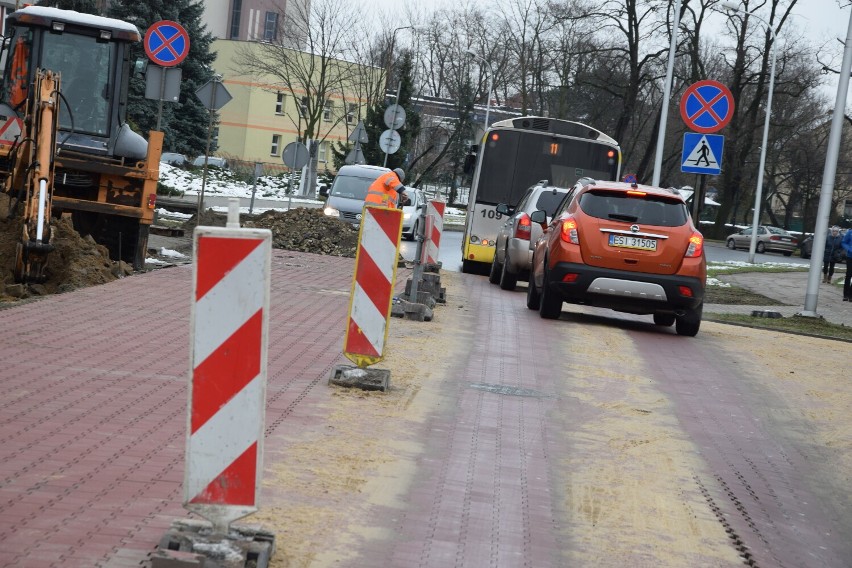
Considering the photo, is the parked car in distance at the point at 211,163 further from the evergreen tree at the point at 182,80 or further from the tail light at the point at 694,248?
the tail light at the point at 694,248

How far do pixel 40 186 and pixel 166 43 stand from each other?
7.59m

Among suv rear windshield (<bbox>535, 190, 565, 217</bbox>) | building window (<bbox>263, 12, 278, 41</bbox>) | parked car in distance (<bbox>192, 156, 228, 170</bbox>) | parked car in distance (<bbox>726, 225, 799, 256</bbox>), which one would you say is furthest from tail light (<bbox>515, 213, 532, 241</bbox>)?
building window (<bbox>263, 12, 278, 41</bbox>)

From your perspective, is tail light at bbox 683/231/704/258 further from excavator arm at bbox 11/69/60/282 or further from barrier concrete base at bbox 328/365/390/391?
excavator arm at bbox 11/69/60/282

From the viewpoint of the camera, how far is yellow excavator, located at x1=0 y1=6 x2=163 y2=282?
55.2ft

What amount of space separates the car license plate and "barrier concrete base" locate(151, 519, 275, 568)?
1101cm

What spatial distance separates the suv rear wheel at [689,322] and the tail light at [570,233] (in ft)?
5.22

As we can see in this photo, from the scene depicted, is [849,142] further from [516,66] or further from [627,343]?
[627,343]

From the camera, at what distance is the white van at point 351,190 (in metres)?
34.2

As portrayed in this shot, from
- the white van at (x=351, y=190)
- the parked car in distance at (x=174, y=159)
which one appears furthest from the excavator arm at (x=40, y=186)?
the parked car in distance at (x=174, y=159)

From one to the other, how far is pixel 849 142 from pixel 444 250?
197 ft

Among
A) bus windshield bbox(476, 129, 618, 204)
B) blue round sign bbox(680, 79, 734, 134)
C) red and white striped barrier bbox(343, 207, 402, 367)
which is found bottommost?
red and white striped barrier bbox(343, 207, 402, 367)

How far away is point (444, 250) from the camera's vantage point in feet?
123

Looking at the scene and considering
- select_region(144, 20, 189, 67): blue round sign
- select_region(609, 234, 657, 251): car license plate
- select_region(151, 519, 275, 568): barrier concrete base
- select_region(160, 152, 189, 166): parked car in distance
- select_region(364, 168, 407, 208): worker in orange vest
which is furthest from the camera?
select_region(160, 152, 189, 166): parked car in distance

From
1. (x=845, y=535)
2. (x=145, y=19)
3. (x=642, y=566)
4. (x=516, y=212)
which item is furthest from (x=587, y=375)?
(x=145, y=19)
